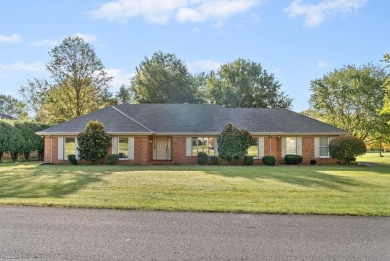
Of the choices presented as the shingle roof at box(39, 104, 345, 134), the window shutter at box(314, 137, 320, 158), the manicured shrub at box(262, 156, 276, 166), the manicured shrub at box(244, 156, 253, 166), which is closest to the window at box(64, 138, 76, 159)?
Result: the shingle roof at box(39, 104, 345, 134)

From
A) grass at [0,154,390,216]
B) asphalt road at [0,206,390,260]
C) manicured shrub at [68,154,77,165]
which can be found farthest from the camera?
manicured shrub at [68,154,77,165]

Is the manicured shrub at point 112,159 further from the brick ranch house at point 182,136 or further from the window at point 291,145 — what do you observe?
the window at point 291,145

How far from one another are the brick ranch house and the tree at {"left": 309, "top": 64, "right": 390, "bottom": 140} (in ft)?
36.2

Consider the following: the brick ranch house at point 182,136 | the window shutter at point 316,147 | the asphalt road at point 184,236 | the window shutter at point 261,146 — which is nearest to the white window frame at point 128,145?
the brick ranch house at point 182,136

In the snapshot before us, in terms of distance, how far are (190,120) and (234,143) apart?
18.6ft

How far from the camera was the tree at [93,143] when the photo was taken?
25156 millimetres

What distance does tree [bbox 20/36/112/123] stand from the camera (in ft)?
133

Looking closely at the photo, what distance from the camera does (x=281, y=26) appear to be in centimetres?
1795

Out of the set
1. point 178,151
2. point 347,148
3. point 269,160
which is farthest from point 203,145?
point 347,148

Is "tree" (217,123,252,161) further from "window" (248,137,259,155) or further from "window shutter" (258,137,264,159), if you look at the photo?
"window shutter" (258,137,264,159)

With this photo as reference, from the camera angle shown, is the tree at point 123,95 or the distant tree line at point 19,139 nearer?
the distant tree line at point 19,139

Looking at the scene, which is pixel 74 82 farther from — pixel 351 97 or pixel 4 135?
pixel 351 97

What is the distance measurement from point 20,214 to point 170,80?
4251 centimetres

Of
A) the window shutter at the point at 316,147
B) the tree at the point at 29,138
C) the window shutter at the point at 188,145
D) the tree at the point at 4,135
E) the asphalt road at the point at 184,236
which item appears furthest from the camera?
the tree at the point at 29,138
